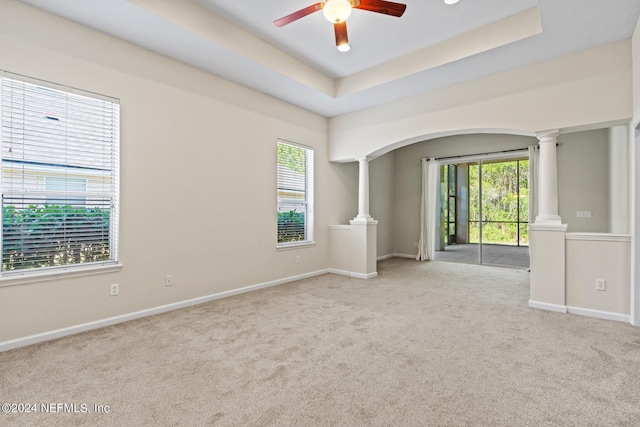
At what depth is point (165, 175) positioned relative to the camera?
3.64 m

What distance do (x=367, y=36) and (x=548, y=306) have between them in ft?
12.7

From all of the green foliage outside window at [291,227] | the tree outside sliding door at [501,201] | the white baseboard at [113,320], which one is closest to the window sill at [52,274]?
the white baseboard at [113,320]

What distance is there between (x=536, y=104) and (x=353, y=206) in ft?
11.8

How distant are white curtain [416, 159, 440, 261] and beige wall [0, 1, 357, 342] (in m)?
3.60

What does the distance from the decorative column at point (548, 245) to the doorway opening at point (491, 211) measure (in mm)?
2836

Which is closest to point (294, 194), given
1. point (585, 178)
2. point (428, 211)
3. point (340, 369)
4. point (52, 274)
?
point (52, 274)

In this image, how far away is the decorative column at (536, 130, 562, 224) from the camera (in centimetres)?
384

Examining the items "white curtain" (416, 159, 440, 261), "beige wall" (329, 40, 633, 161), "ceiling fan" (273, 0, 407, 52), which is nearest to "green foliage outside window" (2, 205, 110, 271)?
"ceiling fan" (273, 0, 407, 52)

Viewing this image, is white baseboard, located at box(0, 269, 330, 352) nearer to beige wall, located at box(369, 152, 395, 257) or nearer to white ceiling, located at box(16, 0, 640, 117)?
white ceiling, located at box(16, 0, 640, 117)

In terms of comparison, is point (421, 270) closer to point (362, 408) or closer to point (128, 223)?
point (362, 408)

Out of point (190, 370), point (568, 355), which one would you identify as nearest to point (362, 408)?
point (190, 370)

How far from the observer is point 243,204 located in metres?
4.52

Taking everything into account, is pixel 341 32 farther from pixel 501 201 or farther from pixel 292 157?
pixel 501 201

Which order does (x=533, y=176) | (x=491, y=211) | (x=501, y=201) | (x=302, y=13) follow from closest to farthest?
1. (x=302, y=13)
2. (x=533, y=176)
3. (x=501, y=201)
4. (x=491, y=211)
